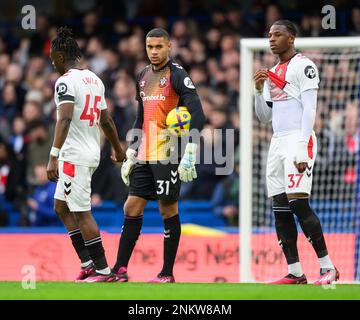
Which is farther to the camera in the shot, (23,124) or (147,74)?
(23,124)

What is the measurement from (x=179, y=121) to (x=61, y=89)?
1.06 m

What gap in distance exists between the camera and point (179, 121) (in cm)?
→ 900

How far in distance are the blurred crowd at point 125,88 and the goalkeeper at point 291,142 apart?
444cm

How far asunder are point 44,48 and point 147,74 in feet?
31.0

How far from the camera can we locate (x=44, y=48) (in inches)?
725

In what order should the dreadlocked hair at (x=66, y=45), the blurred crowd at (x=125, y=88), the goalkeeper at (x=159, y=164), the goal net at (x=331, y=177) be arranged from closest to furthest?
1. the dreadlocked hair at (x=66, y=45)
2. the goalkeeper at (x=159, y=164)
3. the goal net at (x=331, y=177)
4. the blurred crowd at (x=125, y=88)

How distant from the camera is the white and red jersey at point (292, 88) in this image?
877cm

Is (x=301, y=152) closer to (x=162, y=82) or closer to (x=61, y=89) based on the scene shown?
(x=162, y=82)

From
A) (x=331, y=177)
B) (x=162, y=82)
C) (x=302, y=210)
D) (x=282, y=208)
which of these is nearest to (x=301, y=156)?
(x=302, y=210)

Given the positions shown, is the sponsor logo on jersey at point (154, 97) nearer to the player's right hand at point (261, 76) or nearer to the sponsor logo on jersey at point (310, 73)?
the player's right hand at point (261, 76)

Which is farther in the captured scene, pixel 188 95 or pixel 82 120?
pixel 188 95

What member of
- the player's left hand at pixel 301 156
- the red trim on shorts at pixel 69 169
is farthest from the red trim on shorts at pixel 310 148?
the red trim on shorts at pixel 69 169
